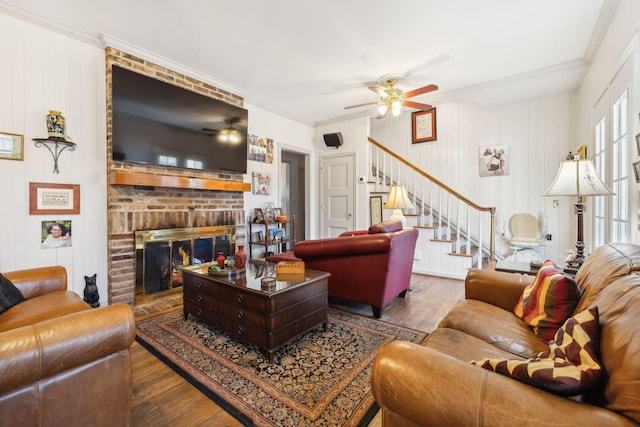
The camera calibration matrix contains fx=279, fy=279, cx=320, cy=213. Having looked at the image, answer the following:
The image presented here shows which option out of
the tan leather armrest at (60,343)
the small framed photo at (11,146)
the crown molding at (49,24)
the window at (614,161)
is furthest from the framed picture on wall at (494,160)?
the small framed photo at (11,146)

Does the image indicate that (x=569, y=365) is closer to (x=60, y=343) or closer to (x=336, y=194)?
(x=60, y=343)

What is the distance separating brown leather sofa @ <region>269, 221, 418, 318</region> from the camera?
2547 millimetres

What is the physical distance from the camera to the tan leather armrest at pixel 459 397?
0.69m

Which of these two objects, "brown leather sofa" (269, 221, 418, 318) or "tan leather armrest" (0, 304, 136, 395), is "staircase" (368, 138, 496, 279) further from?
"tan leather armrest" (0, 304, 136, 395)

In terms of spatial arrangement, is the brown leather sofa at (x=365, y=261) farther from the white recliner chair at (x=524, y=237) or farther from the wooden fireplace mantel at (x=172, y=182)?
the white recliner chair at (x=524, y=237)

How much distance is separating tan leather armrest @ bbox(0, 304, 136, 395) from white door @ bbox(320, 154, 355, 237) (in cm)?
441

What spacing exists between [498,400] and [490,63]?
3.94 m

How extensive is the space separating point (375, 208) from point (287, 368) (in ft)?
12.0

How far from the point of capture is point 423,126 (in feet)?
17.7

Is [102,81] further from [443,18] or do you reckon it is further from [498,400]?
[498,400]

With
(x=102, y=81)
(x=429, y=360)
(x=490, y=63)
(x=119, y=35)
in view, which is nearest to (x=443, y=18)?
(x=490, y=63)

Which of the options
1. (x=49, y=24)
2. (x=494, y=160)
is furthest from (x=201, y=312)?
(x=494, y=160)

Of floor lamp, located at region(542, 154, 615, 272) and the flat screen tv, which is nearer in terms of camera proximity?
floor lamp, located at region(542, 154, 615, 272)

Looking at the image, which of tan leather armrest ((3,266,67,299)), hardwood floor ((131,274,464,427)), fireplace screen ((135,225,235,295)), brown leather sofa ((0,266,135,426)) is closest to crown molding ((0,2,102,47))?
fireplace screen ((135,225,235,295))
